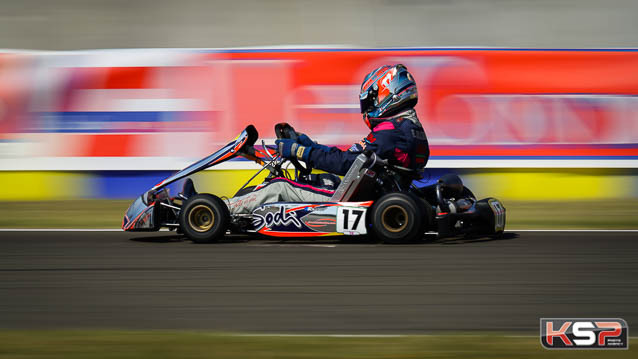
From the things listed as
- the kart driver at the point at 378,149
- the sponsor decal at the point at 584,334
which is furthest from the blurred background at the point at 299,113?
the sponsor decal at the point at 584,334

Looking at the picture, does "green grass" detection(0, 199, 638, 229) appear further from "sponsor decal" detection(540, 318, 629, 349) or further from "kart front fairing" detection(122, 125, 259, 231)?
"sponsor decal" detection(540, 318, 629, 349)

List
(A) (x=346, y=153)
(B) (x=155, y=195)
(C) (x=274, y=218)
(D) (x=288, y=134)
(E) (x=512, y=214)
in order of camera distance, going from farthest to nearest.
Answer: (E) (x=512, y=214) → (D) (x=288, y=134) → (B) (x=155, y=195) → (A) (x=346, y=153) → (C) (x=274, y=218)

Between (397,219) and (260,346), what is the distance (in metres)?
3.07

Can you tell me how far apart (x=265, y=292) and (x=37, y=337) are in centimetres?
135

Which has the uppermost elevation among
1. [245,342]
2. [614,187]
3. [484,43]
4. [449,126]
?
[484,43]

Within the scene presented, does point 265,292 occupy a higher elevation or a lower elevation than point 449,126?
lower

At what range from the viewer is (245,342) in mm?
3545

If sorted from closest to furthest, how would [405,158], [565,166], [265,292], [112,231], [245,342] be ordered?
[245,342] → [265,292] → [405,158] → [112,231] → [565,166]

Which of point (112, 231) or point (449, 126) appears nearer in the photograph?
point (112, 231)

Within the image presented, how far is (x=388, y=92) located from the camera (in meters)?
6.73

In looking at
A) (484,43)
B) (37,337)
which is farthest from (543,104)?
(37,337)

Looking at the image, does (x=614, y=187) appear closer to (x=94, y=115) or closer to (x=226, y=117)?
(x=226, y=117)

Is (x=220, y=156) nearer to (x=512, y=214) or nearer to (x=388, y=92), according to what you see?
(x=388, y=92)

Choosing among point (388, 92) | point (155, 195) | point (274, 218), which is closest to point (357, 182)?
point (274, 218)
